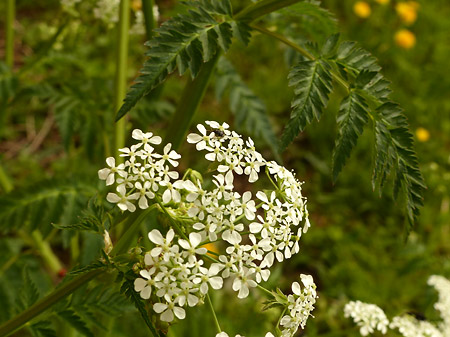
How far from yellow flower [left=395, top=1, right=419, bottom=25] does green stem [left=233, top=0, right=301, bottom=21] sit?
4.52 metres

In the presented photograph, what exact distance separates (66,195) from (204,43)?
988 mm

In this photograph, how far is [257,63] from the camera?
5.36 meters

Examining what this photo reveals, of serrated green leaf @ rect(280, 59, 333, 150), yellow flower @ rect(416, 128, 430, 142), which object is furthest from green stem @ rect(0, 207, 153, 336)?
yellow flower @ rect(416, 128, 430, 142)

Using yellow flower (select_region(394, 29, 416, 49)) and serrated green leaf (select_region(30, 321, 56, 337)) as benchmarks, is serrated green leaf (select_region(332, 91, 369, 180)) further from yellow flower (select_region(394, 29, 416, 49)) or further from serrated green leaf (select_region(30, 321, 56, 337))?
yellow flower (select_region(394, 29, 416, 49))

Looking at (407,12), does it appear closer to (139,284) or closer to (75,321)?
(75,321)

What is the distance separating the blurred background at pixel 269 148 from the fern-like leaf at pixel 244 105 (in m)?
0.03

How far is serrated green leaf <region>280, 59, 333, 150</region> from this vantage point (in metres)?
1.44

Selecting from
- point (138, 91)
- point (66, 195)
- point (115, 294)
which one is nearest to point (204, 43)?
point (138, 91)

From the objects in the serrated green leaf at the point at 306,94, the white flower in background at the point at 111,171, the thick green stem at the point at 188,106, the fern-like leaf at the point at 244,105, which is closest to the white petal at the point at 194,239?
the white flower in background at the point at 111,171

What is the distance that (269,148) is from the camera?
460cm

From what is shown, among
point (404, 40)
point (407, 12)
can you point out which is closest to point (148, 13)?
point (404, 40)

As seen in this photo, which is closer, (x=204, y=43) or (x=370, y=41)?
(x=204, y=43)

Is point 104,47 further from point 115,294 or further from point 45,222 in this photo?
point 115,294

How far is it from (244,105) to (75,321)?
131 cm
